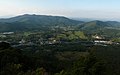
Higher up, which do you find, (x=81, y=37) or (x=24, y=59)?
(x=24, y=59)

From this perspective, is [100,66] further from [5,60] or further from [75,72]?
[5,60]

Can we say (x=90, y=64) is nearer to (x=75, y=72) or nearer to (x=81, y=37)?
(x=75, y=72)

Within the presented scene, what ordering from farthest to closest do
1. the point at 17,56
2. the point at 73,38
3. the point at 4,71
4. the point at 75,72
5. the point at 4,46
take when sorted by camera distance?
the point at 73,38, the point at 4,46, the point at 17,56, the point at 4,71, the point at 75,72

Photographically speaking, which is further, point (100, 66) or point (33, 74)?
point (33, 74)

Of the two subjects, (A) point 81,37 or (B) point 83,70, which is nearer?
(B) point 83,70

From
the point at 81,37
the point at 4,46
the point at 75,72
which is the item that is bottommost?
the point at 81,37

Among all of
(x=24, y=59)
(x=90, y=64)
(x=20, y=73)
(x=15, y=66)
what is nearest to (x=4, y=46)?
(x=24, y=59)

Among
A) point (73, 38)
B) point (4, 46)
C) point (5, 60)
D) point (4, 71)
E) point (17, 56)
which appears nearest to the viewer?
point (4, 71)

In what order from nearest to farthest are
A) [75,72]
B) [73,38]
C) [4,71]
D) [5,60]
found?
[75,72] → [4,71] → [5,60] → [73,38]

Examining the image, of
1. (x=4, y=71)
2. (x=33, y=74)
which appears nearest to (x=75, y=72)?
(x=33, y=74)
